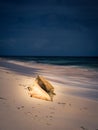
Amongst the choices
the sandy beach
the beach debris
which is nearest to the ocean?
the beach debris

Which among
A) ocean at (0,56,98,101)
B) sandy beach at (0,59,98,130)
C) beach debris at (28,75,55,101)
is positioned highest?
beach debris at (28,75,55,101)

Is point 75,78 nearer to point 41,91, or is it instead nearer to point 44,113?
point 41,91

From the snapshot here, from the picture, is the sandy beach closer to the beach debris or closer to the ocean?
the beach debris

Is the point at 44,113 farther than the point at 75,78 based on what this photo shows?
No

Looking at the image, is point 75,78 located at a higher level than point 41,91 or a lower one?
lower

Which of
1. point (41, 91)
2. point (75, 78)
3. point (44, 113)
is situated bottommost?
point (75, 78)

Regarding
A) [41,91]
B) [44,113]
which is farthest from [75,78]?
[44,113]

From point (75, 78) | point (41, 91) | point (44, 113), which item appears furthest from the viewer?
point (75, 78)

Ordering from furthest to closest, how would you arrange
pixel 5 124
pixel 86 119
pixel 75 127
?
pixel 86 119 → pixel 75 127 → pixel 5 124

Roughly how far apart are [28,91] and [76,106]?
1.79 m

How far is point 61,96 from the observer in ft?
23.6

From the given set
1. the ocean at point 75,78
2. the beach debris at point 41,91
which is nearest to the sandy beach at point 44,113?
the beach debris at point 41,91

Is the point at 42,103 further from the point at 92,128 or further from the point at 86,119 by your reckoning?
the point at 92,128

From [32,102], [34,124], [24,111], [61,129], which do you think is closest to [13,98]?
[32,102]
